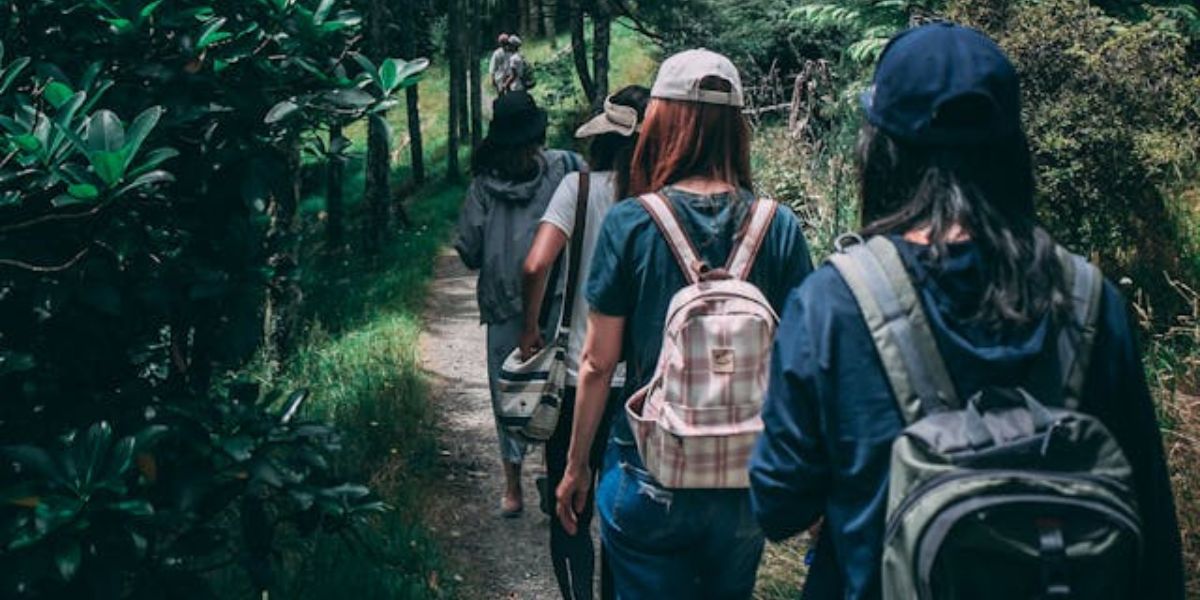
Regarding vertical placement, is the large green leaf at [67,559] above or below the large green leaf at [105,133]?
below

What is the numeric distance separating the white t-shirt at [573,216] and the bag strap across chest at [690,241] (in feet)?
Answer: 3.90

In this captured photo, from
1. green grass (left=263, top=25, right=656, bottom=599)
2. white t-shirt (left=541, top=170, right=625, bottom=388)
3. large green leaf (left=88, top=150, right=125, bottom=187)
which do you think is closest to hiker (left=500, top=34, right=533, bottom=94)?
green grass (left=263, top=25, right=656, bottom=599)

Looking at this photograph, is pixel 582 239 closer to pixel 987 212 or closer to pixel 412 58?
pixel 987 212

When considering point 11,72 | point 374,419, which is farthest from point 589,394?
point 374,419

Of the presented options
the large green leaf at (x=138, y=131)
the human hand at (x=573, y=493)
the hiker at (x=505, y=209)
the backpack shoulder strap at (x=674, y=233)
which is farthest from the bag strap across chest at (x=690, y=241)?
the hiker at (x=505, y=209)

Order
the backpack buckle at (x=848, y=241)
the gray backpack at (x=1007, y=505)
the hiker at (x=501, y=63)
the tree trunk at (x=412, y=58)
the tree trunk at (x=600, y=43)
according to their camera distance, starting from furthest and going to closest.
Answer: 1. the tree trunk at (x=600, y=43)
2. the hiker at (x=501, y=63)
3. the tree trunk at (x=412, y=58)
4. the backpack buckle at (x=848, y=241)
5. the gray backpack at (x=1007, y=505)

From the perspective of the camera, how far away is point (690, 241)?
303 cm

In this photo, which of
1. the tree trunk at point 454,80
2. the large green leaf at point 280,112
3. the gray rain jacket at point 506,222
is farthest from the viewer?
the tree trunk at point 454,80

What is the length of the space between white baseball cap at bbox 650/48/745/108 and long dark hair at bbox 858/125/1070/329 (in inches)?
40.8

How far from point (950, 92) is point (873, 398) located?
479mm

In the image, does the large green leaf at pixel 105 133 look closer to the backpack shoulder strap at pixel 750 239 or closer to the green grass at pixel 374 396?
the green grass at pixel 374 396

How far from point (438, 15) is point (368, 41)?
1680 centimetres

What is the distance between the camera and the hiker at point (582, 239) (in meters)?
4.20

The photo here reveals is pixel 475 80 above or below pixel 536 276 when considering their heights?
below
